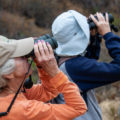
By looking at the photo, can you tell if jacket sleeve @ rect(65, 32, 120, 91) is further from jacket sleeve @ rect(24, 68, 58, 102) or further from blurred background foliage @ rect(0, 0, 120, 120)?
blurred background foliage @ rect(0, 0, 120, 120)

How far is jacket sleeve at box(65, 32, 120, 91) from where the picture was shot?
2137 millimetres

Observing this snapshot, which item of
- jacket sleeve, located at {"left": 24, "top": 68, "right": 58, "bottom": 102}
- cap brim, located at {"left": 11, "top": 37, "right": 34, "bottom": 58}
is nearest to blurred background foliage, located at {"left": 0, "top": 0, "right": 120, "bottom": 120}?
jacket sleeve, located at {"left": 24, "top": 68, "right": 58, "bottom": 102}

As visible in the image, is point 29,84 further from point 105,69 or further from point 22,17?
point 22,17

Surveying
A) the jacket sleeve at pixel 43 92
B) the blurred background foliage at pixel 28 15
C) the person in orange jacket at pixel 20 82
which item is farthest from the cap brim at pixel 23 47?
the blurred background foliage at pixel 28 15

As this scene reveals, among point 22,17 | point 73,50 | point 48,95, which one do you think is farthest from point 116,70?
point 22,17

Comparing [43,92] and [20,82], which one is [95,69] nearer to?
[43,92]

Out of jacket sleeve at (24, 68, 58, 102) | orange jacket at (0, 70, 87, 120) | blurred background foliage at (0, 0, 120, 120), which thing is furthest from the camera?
blurred background foliage at (0, 0, 120, 120)

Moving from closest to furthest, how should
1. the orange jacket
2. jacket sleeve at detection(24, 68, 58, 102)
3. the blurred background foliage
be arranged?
the orange jacket, jacket sleeve at detection(24, 68, 58, 102), the blurred background foliage

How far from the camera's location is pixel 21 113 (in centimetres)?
175

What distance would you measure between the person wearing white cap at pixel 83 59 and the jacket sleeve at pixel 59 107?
346mm

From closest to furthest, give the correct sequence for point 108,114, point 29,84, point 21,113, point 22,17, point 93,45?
point 21,113 → point 29,84 → point 93,45 → point 108,114 → point 22,17

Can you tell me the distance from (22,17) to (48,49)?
13.5m

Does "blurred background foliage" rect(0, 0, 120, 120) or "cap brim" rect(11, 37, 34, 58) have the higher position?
"cap brim" rect(11, 37, 34, 58)

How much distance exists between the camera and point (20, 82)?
1.90 metres
